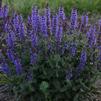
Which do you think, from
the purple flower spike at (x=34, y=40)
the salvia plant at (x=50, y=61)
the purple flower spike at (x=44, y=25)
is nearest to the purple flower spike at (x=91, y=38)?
the salvia plant at (x=50, y=61)

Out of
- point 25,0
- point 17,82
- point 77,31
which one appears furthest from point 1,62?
point 25,0

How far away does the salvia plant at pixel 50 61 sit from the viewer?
12.6ft

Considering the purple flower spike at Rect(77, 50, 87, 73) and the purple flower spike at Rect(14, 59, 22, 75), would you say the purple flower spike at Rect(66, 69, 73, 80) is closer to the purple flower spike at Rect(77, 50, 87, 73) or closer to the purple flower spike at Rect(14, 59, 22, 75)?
the purple flower spike at Rect(77, 50, 87, 73)

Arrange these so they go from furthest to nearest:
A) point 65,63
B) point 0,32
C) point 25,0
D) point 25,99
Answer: point 25,0, point 0,32, point 25,99, point 65,63

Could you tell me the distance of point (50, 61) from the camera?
380cm

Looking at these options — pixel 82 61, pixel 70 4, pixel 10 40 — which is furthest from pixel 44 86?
pixel 70 4

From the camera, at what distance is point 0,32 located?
4965mm

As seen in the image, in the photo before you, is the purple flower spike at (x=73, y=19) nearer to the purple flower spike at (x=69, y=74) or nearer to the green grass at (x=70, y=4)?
the purple flower spike at (x=69, y=74)

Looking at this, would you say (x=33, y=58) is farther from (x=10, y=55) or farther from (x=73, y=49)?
(x=73, y=49)

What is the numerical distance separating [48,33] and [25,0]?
3.73m

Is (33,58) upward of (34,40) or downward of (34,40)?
downward

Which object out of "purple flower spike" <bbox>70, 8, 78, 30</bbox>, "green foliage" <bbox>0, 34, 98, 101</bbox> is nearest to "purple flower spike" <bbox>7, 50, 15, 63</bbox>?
"green foliage" <bbox>0, 34, 98, 101</bbox>

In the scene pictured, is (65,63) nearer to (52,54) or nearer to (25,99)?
(52,54)

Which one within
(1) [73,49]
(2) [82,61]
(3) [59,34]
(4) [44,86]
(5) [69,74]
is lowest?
(4) [44,86]
